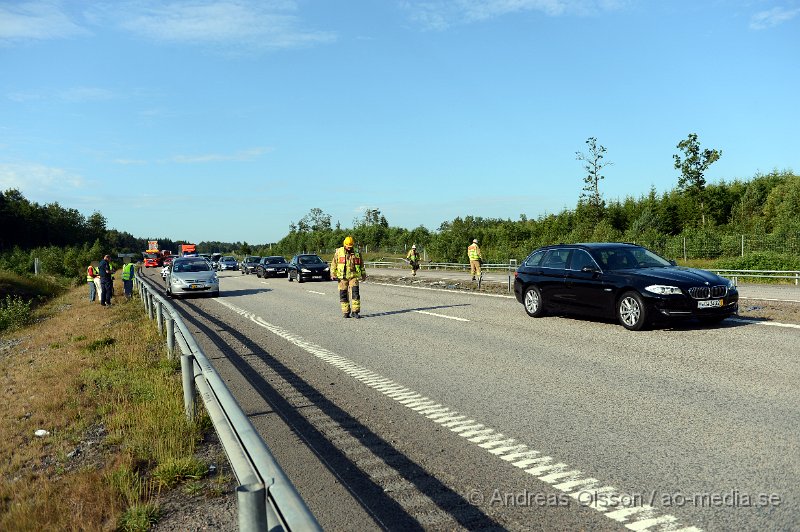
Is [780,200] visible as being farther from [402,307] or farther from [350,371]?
[350,371]

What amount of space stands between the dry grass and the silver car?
1158 cm

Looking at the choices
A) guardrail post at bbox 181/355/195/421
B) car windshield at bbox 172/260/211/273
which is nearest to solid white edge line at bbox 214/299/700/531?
guardrail post at bbox 181/355/195/421

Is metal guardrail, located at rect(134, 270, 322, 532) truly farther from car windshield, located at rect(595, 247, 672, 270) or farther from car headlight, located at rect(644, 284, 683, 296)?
car windshield, located at rect(595, 247, 672, 270)

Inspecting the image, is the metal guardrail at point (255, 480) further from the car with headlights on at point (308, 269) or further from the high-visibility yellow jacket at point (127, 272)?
the car with headlights on at point (308, 269)

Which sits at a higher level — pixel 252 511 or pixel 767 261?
pixel 767 261

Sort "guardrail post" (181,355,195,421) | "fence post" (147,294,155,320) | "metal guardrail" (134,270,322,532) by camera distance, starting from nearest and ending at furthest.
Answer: "metal guardrail" (134,270,322,532), "guardrail post" (181,355,195,421), "fence post" (147,294,155,320)

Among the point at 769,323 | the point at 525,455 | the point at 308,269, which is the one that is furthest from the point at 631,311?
the point at 308,269

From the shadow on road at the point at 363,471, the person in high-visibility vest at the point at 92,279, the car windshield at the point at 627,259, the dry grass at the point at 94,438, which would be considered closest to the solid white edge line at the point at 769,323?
the car windshield at the point at 627,259

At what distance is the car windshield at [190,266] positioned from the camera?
25.1 meters

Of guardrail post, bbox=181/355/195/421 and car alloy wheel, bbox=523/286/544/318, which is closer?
guardrail post, bbox=181/355/195/421

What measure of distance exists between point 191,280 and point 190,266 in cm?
198

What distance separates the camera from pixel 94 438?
6.09 m

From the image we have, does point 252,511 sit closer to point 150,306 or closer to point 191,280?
point 150,306

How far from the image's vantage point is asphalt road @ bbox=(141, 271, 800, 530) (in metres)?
3.79
